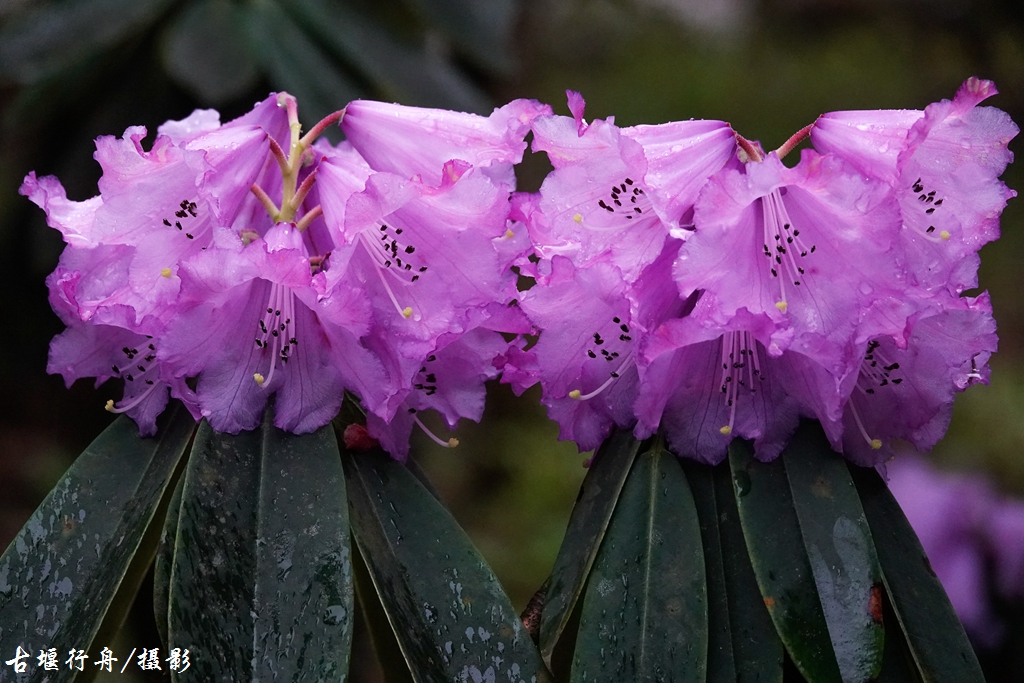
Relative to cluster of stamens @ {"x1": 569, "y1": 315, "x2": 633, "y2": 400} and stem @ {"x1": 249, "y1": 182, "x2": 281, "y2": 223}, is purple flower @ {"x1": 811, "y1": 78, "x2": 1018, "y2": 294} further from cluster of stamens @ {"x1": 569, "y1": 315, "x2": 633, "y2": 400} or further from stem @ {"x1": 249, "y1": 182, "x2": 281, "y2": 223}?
stem @ {"x1": 249, "y1": 182, "x2": 281, "y2": 223}

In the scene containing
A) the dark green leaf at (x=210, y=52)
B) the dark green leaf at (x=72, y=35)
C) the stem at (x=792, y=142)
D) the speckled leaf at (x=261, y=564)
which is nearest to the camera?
the speckled leaf at (x=261, y=564)

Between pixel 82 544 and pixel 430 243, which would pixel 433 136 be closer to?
pixel 430 243

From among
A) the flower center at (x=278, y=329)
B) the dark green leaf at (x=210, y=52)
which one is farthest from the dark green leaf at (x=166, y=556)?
the dark green leaf at (x=210, y=52)

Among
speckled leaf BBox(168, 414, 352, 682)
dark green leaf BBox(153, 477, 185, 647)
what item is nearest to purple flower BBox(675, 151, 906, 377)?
speckled leaf BBox(168, 414, 352, 682)

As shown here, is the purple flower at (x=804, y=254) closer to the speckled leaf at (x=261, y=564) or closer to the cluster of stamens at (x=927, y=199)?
the cluster of stamens at (x=927, y=199)

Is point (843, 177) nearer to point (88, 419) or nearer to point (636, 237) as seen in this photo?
point (636, 237)

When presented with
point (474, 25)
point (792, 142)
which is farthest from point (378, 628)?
point (474, 25)
